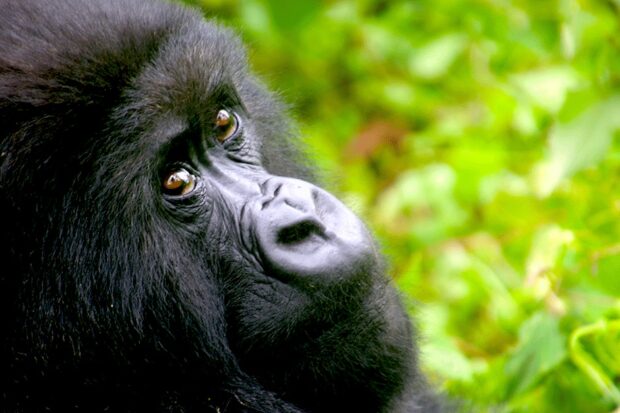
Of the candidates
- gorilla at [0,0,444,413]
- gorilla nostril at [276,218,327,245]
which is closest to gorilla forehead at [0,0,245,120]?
gorilla at [0,0,444,413]

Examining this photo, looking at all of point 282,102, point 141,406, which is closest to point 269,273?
point 141,406

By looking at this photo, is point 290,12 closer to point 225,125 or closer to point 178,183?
point 225,125

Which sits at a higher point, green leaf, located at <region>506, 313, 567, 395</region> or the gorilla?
green leaf, located at <region>506, 313, 567, 395</region>

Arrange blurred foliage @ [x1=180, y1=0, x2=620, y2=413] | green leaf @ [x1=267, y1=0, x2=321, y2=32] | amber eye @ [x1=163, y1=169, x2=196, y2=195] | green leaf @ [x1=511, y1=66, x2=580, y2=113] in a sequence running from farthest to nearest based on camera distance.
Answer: green leaf @ [x1=511, y1=66, x2=580, y2=113]
green leaf @ [x1=267, y1=0, x2=321, y2=32]
blurred foliage @ [x1=180, y1=0, x2=620, y2=413]
amber eye @ [x1=163, y1=169, x2=196, y2=195]

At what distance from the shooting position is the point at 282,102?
326cm

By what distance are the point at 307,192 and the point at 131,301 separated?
507 mm

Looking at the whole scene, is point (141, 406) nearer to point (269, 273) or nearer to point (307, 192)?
point (269, 273)

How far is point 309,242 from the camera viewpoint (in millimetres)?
2445

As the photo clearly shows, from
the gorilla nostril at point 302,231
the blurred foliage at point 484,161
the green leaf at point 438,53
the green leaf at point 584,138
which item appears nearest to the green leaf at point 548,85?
the blurred foliage at point 484,161

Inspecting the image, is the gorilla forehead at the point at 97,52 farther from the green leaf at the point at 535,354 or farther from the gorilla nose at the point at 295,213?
the green leaf at the point at 535,354

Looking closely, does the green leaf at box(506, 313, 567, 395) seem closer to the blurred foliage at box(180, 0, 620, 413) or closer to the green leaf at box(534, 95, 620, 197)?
the blurred foliage at box(180, 0, 620, 413)

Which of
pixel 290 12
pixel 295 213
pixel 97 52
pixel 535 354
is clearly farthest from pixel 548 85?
pixel 97 52

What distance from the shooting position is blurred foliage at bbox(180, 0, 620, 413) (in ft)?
9.78

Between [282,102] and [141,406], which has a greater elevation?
[282,102]
